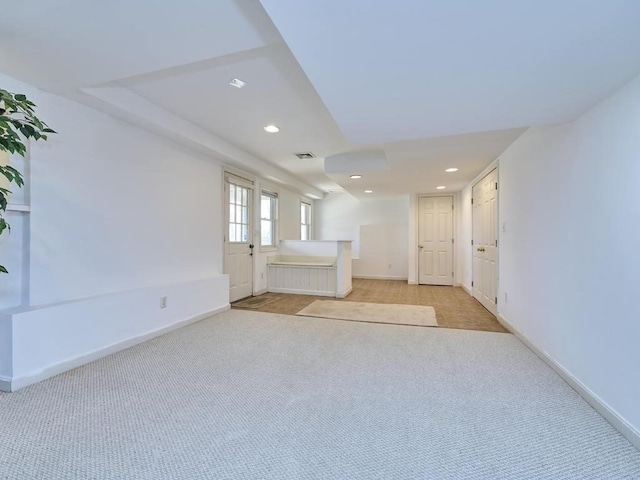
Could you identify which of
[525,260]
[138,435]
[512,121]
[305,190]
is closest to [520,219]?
[525,260]

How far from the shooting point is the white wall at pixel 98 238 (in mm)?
2336

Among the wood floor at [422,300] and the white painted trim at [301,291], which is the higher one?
the white painted trim at [301,291]

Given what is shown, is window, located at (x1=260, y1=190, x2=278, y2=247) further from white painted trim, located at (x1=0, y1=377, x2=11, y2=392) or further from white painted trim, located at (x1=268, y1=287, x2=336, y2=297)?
white painted trim, located at (x1=0, y1=377, x2=11, y2=392)

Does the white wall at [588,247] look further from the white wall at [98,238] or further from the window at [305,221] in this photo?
the window at [305,221]

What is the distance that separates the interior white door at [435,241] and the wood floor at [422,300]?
1.45 feet

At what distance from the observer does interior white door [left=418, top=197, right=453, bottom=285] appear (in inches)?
273

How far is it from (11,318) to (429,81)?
322cm

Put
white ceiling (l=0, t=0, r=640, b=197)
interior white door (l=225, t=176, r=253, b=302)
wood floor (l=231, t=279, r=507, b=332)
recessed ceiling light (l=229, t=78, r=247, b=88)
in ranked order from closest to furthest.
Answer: white ceiling (l=0, t=0, r=640, b=197)
recessed ceiling light (l=229, t=78, r=247, b=88)
wood floor (l=231, t=279, r=507, b=332)
interior white door (l=225, t=176, r=253, b=302)

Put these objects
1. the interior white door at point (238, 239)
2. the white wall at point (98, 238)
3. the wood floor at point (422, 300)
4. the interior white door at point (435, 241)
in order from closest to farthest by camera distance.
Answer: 1. the white wall at point (98, 238)
2. the wood floor at point (422, 300)
3. the interior white door at point (238, 239)
4. the interior white door at point (435, 241)

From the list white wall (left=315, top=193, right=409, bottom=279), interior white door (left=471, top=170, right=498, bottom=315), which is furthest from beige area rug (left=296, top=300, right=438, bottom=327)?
white wall (left=315, top=193, right=409, bottom=279)

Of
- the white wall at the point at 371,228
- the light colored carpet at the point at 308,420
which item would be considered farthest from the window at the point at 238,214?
the white wall at the point at 371,228

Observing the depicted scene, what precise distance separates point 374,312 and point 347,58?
350cm

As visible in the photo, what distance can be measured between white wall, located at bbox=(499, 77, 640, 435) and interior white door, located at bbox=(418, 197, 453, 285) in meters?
3.90

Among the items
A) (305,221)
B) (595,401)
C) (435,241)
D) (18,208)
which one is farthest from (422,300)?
(18,208)
